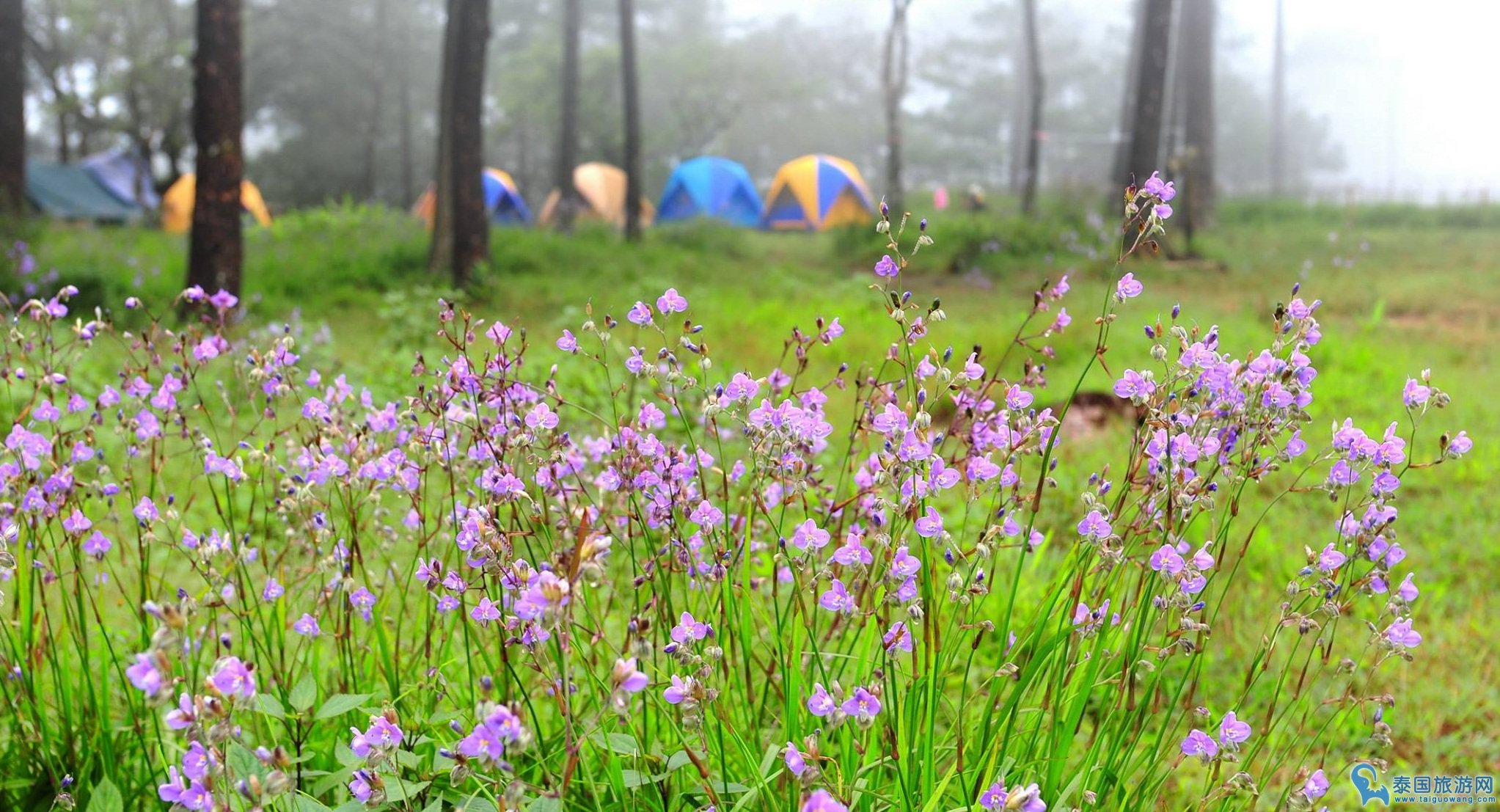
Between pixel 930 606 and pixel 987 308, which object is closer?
pixel 930 606

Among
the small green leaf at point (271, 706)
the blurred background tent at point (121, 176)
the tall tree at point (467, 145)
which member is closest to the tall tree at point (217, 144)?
the tall tree at point (467, 145)

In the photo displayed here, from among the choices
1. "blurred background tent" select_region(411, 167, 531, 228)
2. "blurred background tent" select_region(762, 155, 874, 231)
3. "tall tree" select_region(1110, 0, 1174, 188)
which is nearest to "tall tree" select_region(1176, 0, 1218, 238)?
"tall tree" select_region(1110, 0, 1174, 188)

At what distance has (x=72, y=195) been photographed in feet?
77.0

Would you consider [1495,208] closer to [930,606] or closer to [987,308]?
[987,308]

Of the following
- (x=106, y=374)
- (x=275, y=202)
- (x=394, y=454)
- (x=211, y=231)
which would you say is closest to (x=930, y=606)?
(x=394, y=454)

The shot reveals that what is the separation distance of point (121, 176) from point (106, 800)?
96.4 ft

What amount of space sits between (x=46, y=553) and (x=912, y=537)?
5.56 feet

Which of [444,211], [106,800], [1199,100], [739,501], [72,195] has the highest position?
[1199,100]

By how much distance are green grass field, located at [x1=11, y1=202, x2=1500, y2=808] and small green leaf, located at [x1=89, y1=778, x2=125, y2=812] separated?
47.0 inches

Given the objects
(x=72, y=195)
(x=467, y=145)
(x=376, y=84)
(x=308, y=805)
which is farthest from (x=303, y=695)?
(x=376, y=84)

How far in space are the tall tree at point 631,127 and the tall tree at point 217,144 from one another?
6613 mm

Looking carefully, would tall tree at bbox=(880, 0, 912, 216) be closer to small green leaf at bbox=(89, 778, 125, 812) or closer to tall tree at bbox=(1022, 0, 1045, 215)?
tall tree at bbox=(1022, 0, 1045, 215)

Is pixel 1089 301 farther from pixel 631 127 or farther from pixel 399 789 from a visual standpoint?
pixel 631 127

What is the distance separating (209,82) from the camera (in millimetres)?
7484
